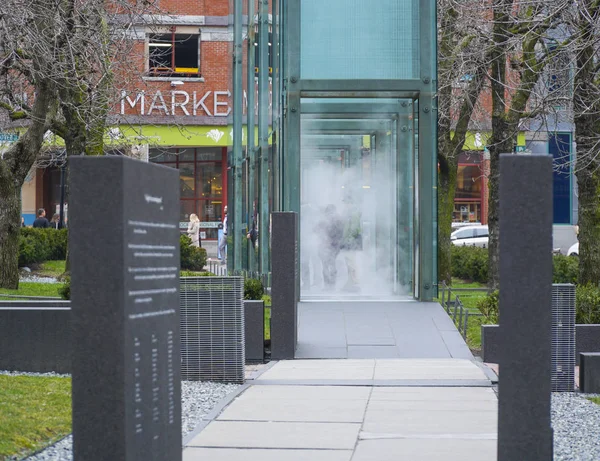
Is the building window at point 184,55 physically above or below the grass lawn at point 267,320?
above

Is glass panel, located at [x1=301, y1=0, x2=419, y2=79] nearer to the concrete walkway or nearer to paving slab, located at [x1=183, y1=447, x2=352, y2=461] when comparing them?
the concrete walkway

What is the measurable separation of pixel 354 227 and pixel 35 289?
7.40 m

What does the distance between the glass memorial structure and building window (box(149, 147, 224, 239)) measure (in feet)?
81.7

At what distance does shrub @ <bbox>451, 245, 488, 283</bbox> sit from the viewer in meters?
26.5

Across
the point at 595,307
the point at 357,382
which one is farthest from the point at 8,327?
the point at 595,307

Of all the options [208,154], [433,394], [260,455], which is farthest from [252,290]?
[208,154]

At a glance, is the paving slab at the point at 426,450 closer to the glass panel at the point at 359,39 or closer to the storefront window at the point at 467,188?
the glass panel at the point at 359,39

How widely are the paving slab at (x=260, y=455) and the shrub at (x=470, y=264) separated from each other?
63.9 feet

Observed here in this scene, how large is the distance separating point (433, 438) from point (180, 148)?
3706cm

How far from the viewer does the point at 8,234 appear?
21.6m

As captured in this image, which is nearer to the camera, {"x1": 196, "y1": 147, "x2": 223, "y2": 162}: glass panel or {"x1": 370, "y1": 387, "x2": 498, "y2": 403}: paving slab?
{"x1": 370, "y1": 387, "x2": 498, "y2": 403}: paving slab

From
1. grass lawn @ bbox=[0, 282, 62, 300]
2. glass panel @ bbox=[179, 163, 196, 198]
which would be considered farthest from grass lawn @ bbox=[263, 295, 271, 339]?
glass panel @ bbox=[179, 163, 196, 198]

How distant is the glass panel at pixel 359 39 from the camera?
16688mm

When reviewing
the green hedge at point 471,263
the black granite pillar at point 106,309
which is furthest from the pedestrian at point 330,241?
the black granite pillar at point 106,309
